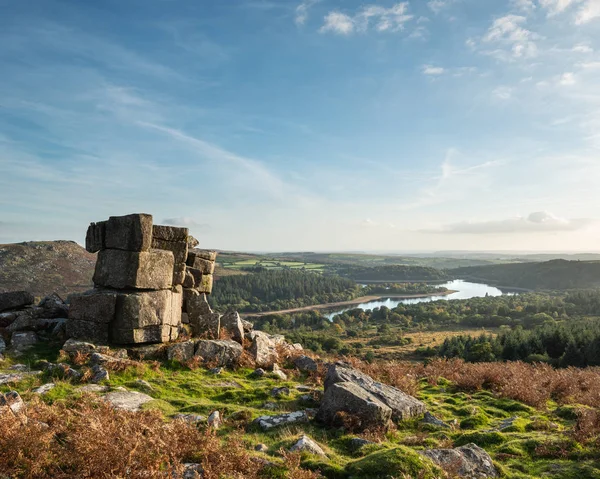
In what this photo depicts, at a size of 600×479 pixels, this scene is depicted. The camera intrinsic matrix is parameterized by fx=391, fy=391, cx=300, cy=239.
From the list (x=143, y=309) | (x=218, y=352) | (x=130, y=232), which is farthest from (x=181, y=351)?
(x=130, y=232)

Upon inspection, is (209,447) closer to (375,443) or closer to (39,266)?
(375,443)

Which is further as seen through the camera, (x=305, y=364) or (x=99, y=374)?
(x=305, y=364)

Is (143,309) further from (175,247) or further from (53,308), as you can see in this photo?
(53,308)

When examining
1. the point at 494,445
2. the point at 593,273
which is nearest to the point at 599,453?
the point at 494,445

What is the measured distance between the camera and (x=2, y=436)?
20.0 feet

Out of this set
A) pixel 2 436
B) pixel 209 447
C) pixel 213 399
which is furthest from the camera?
pixel 213 399

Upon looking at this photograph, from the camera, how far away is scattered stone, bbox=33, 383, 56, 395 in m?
9.93

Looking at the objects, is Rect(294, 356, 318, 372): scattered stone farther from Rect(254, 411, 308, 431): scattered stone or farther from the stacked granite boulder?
Rect(254, 411, 308, 431): scattered stone

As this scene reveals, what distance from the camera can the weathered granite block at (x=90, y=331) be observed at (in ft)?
47.5

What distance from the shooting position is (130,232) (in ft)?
49.0

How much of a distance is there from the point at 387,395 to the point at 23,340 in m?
13.0

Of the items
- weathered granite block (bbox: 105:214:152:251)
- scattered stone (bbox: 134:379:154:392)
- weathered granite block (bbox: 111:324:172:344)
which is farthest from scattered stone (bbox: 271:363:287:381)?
weathered granite block (bbox: 105:214:152:251)

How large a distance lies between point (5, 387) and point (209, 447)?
23.1ft

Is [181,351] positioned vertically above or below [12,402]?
below
